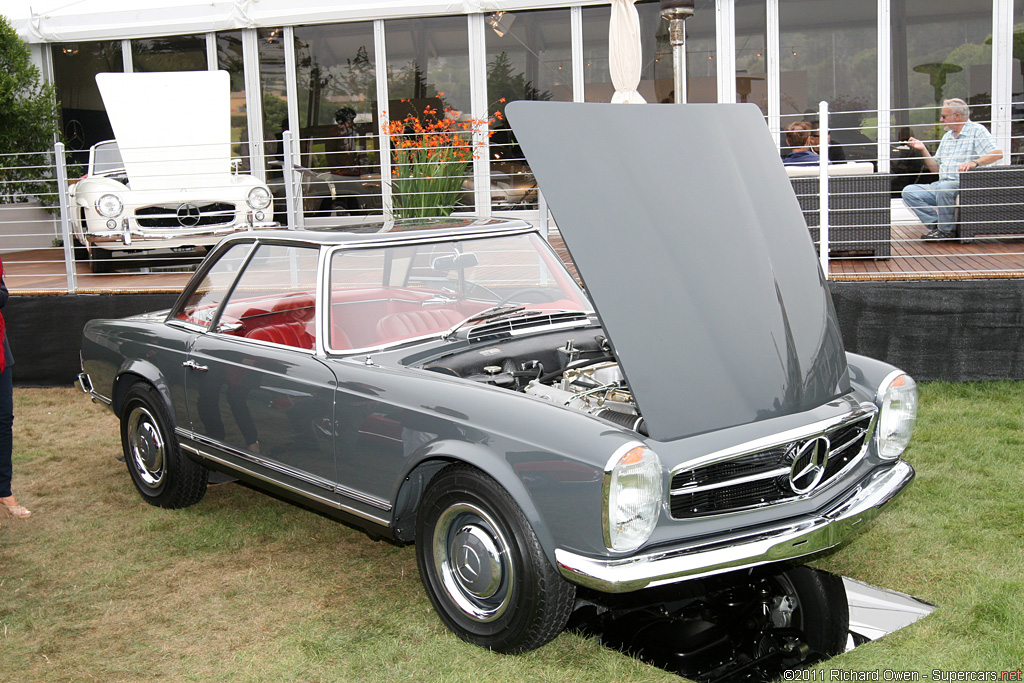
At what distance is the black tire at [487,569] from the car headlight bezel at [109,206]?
734 centimetres

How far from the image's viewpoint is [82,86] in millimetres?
14484

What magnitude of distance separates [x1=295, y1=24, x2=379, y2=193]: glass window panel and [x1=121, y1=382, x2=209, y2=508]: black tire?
28.6 ft

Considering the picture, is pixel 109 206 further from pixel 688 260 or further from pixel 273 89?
pixel 688 260

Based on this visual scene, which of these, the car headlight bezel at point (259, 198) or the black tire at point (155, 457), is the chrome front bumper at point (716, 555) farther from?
the car headlight bezel at point (259, 198)

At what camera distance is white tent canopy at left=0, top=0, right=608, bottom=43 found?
1309 cm

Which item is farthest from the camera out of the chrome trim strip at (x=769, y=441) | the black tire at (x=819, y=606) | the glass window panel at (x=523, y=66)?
the glass window panel at (x=523, y=66)

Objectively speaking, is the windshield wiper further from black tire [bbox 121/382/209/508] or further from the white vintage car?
the white vintage car

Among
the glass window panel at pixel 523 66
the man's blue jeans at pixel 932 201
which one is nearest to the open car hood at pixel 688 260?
the man's blue jeans at pixel 932 201

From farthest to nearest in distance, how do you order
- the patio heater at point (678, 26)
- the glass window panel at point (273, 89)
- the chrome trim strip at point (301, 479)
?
the glass window panel at point (273, 89), the patio heater at point (678, 26), the chrome trim strip at point (301, 479)

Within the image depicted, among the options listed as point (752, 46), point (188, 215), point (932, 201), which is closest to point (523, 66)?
point (752, 46)

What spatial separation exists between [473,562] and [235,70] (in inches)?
484

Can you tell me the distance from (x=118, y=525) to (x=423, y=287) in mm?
2109

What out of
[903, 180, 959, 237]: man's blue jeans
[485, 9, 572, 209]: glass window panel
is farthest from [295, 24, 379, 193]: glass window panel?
[903, 180, 959, 237]: man's blue jeans

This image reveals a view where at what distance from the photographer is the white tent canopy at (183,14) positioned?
1309 cm
